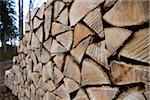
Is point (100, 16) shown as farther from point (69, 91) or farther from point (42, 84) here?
point (42, 84)

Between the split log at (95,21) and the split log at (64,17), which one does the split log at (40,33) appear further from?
the split log at (95,21)

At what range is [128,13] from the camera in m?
2.13

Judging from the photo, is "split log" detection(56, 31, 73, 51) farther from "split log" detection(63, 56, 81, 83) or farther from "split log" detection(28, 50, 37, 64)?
"split log" detection(28, 50, 37, 64)

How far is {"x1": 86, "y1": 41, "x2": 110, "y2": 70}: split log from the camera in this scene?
246 cm

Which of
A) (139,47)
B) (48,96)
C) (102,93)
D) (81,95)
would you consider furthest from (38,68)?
(139,47)

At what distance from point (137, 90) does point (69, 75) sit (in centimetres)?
105

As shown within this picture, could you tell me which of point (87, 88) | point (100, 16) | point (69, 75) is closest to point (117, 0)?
point (100, 16)

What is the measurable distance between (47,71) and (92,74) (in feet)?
4.31

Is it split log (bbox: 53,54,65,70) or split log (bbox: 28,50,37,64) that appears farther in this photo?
split log (bbox: 28,50,37,64)

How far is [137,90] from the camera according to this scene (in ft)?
6.98

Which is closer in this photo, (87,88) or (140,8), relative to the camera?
(140,8)

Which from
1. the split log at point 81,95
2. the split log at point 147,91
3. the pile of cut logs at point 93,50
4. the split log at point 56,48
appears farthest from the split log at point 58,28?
the split log at point 147,91

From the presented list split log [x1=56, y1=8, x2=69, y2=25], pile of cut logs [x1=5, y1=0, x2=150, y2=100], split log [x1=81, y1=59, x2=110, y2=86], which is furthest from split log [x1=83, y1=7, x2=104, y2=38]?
split log [x1=56, y1=8, x2=69, y2=25]

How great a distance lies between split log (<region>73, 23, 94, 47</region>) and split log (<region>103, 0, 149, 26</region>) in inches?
13.3
